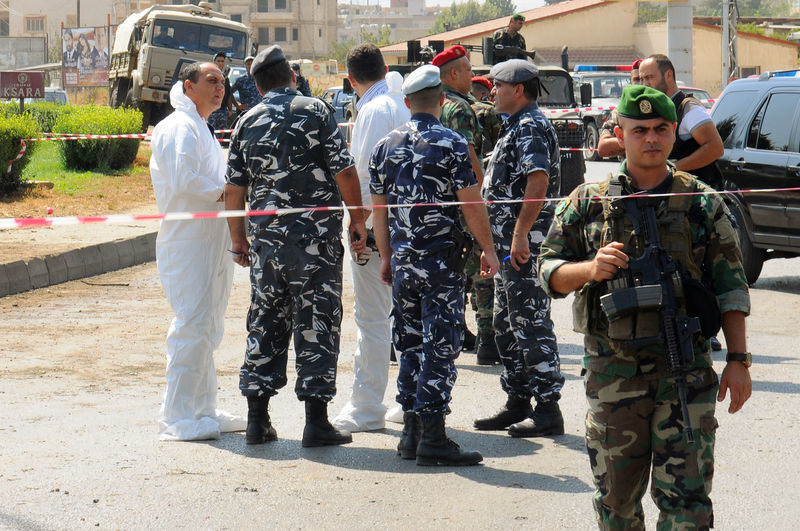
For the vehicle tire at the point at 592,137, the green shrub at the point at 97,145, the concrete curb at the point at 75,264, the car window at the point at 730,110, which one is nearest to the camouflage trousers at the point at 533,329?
the car window at the point at 730,110

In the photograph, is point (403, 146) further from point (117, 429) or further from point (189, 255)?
point (117, 429)

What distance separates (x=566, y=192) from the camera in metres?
16.2

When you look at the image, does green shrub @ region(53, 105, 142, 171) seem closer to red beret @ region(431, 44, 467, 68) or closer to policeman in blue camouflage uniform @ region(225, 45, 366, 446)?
red beret @ region(431, 44, 467, 68)

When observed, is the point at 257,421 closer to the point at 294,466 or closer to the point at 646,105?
the point at 294,466

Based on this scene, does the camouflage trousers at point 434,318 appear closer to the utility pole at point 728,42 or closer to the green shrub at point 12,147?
the green shrub at point 12,147

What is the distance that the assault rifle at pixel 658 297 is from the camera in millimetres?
3523

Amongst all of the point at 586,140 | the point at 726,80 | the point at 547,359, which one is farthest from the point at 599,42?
the point at 547,359

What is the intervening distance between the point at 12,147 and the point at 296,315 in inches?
442

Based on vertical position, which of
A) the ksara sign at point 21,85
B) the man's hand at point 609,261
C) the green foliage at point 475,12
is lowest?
the man's hand at point 609,261

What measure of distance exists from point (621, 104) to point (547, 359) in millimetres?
2525

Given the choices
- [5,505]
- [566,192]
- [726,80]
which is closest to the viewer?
[5,505]

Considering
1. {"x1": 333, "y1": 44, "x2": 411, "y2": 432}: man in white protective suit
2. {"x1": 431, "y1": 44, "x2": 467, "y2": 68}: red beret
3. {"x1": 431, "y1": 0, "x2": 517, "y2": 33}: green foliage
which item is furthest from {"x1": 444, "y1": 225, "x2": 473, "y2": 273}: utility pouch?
{"x1": 431, "y1": 0, "x2": 517, "y2": 33}: green foliage

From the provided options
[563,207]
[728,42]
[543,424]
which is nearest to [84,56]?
[728,42]

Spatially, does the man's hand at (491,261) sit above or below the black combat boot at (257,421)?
above
